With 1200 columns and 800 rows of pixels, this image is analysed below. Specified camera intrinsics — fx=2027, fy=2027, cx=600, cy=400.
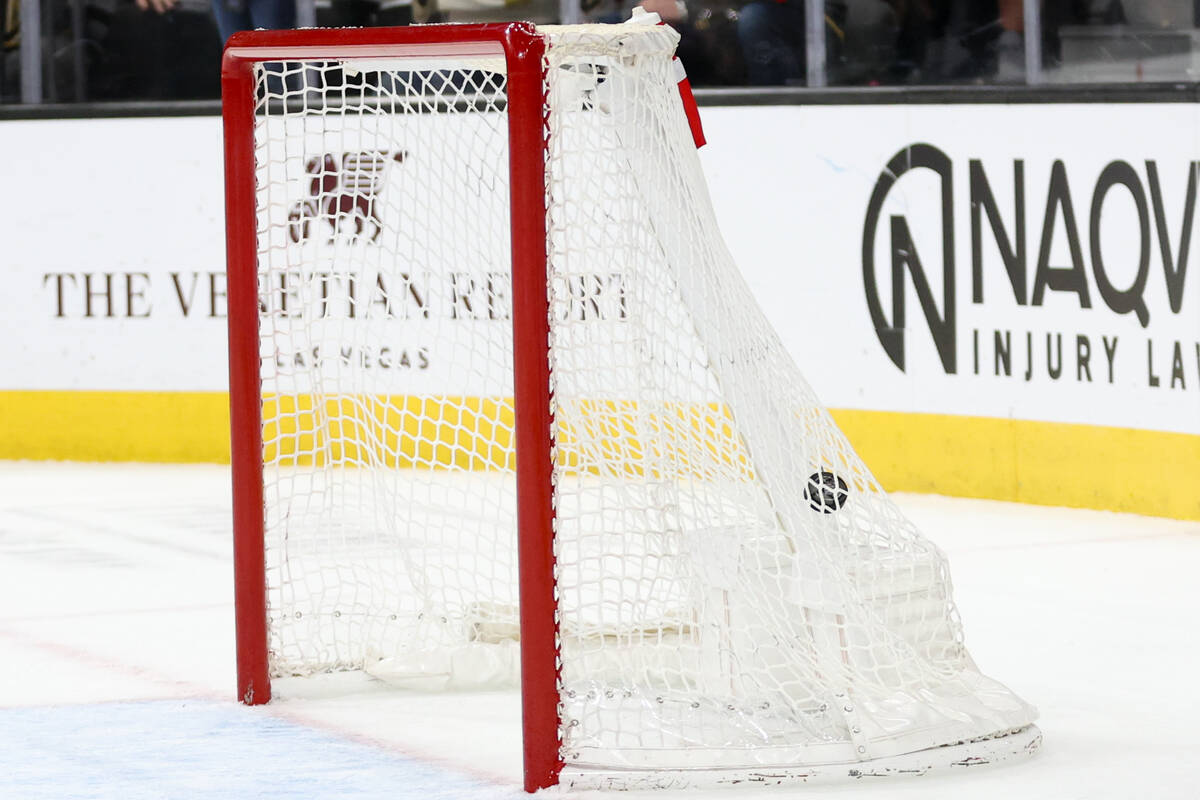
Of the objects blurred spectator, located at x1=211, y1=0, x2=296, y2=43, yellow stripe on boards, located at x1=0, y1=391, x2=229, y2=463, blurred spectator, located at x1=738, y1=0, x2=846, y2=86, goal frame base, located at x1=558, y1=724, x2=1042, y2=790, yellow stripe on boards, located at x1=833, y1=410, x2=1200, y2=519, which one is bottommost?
goal frame base, located at x1=558, y1=724, x2=1042, y2=790

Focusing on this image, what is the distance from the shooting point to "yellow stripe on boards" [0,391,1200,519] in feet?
17.6

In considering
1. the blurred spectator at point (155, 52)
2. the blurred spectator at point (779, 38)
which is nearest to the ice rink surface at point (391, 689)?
the blurred spectator at point (779, 38)

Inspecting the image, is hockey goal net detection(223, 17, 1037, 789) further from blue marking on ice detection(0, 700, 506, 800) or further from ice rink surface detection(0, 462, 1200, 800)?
blue marking on ice detection(0, 700, 506, 800)

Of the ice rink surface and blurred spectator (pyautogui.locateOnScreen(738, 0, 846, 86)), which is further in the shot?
blurred spectator (pyautogui.locateOnScreen(738, 0, 846, 86))

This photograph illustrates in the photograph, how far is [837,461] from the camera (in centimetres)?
337

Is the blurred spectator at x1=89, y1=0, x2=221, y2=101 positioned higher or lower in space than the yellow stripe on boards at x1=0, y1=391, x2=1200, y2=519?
higher

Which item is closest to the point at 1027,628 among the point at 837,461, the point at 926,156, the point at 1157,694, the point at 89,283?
the point at 1157,694

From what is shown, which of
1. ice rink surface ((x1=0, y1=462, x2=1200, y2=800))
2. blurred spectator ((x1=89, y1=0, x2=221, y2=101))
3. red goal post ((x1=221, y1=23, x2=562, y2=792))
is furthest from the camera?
blurred spectator ((x1=89, y1=0, x2=221, y2=101))

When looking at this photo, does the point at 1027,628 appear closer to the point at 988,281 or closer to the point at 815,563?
the point at 815,563

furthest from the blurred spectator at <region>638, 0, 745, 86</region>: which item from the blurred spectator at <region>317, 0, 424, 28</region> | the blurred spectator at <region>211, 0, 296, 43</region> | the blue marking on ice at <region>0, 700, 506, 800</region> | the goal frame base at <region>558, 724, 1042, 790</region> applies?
the goal frame base at <region>558, 724, 1042, 790</region>

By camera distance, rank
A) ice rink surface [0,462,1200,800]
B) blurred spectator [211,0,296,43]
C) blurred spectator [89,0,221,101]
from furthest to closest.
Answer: blurred spectator [89,0,221,101]
blurred spectator [211,0,296,43]
ice rink surface [0,462,1200,800]

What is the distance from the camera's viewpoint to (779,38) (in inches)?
251

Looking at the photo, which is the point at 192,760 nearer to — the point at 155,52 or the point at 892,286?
the point at 892,286

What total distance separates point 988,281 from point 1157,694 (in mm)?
2259
